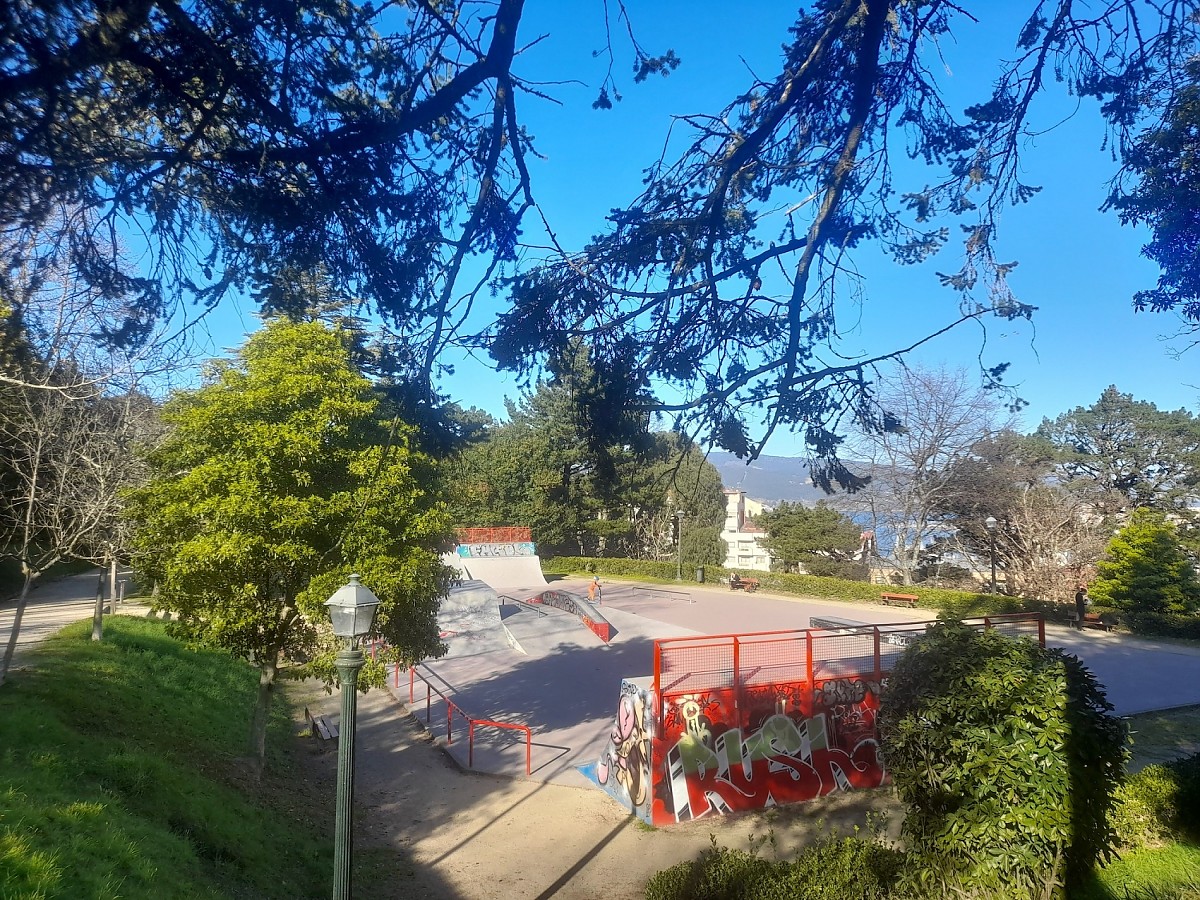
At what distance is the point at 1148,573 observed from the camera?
21859 mm

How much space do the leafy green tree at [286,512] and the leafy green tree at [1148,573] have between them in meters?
22.9

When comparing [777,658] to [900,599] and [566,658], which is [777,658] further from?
[900,599]

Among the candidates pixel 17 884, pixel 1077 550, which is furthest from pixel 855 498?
pixel 17 884

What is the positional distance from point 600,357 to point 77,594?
2599cm

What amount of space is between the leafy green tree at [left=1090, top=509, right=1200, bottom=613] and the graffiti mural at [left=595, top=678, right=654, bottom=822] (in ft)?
66.8

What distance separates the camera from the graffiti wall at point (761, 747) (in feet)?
29.8

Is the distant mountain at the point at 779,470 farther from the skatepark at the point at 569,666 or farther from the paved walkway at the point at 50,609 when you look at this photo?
the paved walkway at the point at 50,609

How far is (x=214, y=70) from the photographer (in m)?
3.15

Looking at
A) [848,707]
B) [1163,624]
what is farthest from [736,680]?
[1163,624]

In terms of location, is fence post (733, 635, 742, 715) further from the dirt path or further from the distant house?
the distant house

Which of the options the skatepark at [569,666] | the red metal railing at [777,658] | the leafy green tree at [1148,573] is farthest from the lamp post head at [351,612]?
the leafy green tree at [1148,573]

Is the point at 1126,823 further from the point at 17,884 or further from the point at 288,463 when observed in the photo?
the point at 288,463

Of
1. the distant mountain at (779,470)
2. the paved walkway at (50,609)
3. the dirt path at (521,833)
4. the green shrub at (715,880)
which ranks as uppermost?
the distant mountain at (779,470)

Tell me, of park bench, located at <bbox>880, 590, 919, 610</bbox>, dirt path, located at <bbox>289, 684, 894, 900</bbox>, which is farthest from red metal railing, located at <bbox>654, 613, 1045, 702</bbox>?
park bench, located at <bbox>880, 590, 919, 610</bbox>
